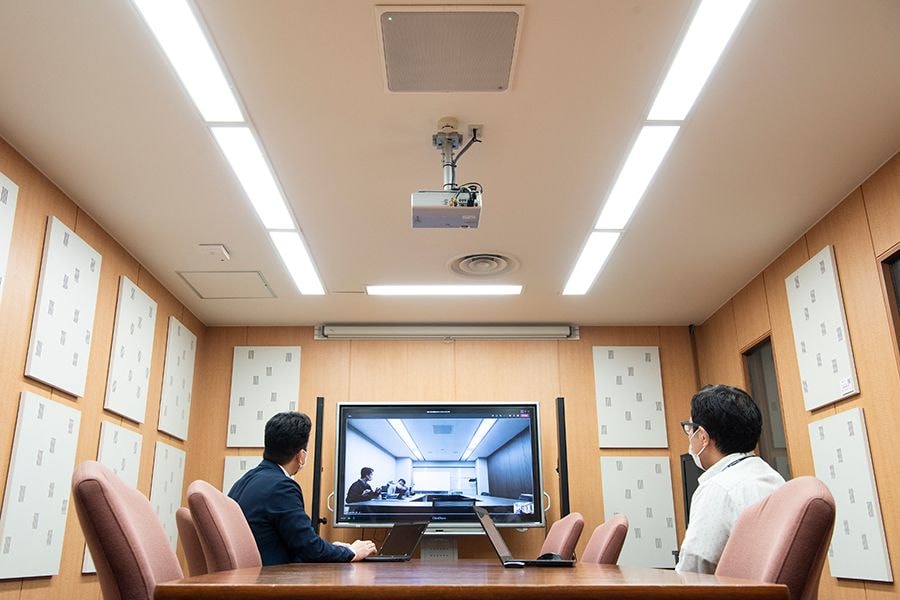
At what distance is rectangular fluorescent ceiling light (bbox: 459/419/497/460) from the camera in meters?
6.45

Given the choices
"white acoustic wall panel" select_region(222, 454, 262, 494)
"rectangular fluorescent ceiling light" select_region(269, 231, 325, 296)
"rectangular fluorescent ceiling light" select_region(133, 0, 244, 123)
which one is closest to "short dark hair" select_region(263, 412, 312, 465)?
"rectangular fluorescent ceiling light" select_region(133, 0, 244, 123)

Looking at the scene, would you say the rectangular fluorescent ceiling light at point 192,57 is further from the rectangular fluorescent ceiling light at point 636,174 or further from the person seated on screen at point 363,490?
the person seated on screen at point 363,490

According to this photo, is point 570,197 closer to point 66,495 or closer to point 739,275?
point 739,275

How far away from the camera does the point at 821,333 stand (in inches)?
183

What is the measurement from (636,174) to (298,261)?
2503 mm

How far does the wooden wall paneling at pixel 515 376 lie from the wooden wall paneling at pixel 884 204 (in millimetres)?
3233

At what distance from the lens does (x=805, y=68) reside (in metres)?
3.17

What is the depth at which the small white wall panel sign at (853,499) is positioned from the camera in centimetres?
410

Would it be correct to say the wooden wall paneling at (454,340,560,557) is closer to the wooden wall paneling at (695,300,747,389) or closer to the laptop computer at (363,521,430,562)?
the wooden wall paneling at (695,300,747,389)

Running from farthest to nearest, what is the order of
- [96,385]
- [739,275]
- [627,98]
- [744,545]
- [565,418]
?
1. [565,418]
2. [739,275]
3. [96,385]
4. [627,98]
5. [744,545]

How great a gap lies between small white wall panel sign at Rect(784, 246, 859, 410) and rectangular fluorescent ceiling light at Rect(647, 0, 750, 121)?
5.83 ft

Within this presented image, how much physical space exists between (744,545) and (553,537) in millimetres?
2552

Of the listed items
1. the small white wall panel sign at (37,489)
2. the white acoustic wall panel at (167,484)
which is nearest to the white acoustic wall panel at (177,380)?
the white acoustic wall panel at (167,484)

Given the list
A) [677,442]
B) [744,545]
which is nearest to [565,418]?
[677,442]
